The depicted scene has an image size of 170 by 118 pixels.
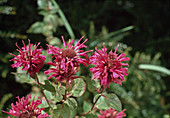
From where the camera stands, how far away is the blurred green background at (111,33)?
3.03 ft

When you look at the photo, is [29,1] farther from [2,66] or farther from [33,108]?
[33,108]

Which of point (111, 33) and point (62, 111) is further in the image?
point (111, 33)

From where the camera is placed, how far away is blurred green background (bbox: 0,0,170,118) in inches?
36.4

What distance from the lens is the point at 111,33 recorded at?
1005mm

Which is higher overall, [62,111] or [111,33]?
[111,33]

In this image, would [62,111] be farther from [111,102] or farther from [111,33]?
[111,33]

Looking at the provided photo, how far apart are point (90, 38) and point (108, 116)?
68cm

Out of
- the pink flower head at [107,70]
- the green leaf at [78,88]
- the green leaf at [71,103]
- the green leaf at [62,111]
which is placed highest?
the pink flower head at [107,70]

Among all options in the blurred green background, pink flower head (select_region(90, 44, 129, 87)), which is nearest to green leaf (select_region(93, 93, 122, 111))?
pink flower head (select_region(90, 44, 129, 87))

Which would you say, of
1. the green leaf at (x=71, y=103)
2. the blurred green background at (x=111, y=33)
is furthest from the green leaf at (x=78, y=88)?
the blurred green background at (x=111, y=33)

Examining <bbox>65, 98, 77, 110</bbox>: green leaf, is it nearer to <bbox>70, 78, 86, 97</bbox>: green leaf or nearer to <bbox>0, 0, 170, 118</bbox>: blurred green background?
<bbox>70, 78, 86, 97</bbox>: green leaf

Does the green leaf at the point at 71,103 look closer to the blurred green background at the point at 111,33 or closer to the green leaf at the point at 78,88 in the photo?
the green leaf at the point at 78,88

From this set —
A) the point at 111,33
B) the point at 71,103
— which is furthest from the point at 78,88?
the point at 111,33

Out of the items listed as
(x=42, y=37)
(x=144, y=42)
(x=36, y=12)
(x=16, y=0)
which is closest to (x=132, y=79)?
(x=144, y=42)
